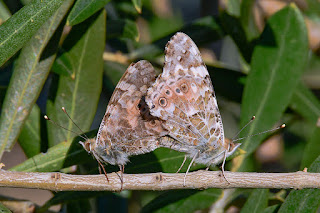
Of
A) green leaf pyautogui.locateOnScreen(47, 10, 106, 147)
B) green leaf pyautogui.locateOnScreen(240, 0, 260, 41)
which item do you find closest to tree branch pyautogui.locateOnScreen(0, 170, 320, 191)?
green leaf pyautogui.locateOnScreen(47, 10, 106, 147)

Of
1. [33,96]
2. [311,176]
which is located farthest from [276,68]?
[33,96]

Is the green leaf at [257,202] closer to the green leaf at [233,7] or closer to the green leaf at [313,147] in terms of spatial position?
the green leaf at [313,147]

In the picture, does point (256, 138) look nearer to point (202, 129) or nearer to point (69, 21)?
point (202, 129)

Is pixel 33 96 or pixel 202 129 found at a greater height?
pixel 33 96

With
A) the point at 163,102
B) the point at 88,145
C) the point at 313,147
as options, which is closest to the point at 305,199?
the point at 313,147

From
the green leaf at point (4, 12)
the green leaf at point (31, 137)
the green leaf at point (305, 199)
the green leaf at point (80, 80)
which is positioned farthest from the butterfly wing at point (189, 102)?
the green leaf at point (4, 12)
